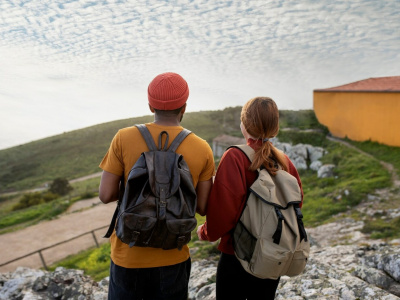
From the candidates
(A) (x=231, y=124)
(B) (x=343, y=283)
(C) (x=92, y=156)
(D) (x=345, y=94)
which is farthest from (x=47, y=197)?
(A) (x=231, y=124)

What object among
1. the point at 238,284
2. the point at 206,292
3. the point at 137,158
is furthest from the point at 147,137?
the point at 206,292

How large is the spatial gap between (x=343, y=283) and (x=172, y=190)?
10.5 ft

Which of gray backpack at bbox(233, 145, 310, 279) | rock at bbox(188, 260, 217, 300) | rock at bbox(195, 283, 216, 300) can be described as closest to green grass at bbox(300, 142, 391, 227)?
rock at bbox(188, 260, 217, 300)

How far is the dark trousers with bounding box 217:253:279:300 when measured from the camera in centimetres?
247

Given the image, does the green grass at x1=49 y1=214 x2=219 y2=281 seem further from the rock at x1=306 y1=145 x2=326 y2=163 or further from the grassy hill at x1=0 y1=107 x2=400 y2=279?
the rock at x1=306 y1=145 x2=326 y2=163

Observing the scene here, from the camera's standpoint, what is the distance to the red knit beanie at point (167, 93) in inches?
89.5

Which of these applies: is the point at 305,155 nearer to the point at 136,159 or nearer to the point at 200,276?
the point at 200,276

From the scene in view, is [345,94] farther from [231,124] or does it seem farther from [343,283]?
[231,124]

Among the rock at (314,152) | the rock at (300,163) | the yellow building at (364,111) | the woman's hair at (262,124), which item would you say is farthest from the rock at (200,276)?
the yellow building at (364,111)

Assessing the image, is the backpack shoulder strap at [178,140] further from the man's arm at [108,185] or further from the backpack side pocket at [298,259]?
the backpack side pocket at [298,259]

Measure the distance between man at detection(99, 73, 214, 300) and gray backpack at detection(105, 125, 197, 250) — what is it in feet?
0.40

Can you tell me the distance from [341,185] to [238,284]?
1116cm

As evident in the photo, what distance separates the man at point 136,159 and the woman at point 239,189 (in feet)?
0.61

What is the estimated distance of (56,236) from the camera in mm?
17000
